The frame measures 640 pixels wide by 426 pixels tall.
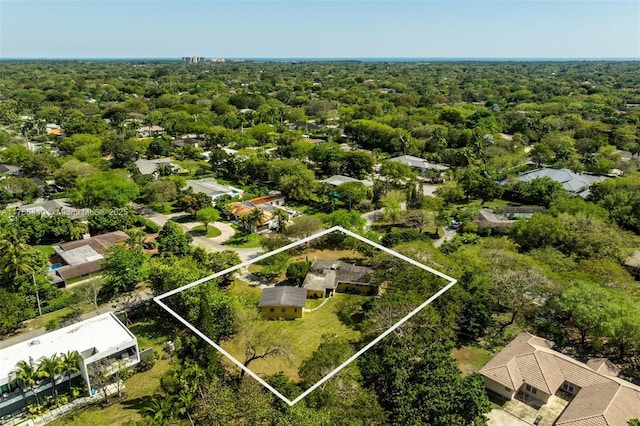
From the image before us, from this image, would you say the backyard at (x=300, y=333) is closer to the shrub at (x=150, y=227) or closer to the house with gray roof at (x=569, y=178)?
the shrub at (x=150, y=227)

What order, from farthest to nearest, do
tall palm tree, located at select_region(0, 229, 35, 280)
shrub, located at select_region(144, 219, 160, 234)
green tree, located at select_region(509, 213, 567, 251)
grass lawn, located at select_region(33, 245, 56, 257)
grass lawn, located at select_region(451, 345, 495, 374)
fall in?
shrub, located at select_region(144, 219, 160, 234), grass lawn, located at select_region(33, 245, 56, 257), green tree, located at select_region(509, 213, 567, 251), tall palm tree, located at select_region(0, 229, 35, 280), grass lawn, located at select_region(451, 345, 495, 374)

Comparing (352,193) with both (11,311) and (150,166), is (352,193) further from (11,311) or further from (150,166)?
(11,311)

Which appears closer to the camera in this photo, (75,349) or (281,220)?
(75,349)

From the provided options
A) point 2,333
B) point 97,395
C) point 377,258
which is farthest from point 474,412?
point 2,333

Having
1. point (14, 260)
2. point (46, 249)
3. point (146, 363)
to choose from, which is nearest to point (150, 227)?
point (46, 249)

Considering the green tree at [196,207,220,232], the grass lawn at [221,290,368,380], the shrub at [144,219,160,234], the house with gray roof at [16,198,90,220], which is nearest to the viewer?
the grass lawn at [221,290,368,380]

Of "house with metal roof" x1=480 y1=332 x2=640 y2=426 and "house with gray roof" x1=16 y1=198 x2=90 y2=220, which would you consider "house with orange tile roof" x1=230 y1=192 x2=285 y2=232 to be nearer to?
"house with gray roof" x1=16 y1=198 x2=90 y2=220

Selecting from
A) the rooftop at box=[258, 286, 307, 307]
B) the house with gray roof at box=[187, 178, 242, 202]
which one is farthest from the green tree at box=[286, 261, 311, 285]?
the house with gray roof at box=[187, 178, 242, 202]
